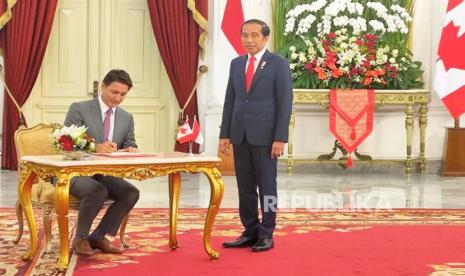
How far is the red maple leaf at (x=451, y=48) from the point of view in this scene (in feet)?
34.6

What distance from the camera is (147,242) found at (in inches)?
217

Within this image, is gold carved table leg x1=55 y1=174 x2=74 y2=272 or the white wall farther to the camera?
the white wall

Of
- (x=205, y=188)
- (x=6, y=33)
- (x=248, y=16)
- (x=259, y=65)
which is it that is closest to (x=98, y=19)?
(x=6, y=33)

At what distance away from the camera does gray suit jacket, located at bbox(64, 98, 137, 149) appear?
5.23 m

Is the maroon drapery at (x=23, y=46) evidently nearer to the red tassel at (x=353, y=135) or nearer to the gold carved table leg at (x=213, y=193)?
the red tassel at (x=353, y=135)

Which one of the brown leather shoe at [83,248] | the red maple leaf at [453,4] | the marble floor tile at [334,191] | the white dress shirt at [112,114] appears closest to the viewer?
the brown leather shoe at [83,248]

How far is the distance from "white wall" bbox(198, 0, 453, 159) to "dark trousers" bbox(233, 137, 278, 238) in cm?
555

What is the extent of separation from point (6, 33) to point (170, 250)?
6302mm

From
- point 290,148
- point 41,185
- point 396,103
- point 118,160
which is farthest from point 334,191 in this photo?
point 118,160

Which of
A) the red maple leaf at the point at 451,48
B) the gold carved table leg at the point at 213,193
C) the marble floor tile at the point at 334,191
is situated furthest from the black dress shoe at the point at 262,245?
the red maple leaf at the point at 451,48

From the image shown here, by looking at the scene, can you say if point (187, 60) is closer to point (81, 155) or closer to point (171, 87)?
point (171, 87)

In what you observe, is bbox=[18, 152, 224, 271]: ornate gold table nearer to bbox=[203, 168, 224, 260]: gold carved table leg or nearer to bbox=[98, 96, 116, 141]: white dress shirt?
bbox=[203, 168, 224, 260]: gold carved table leg

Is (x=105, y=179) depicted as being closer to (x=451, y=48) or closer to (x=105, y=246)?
(x=105, y=246)

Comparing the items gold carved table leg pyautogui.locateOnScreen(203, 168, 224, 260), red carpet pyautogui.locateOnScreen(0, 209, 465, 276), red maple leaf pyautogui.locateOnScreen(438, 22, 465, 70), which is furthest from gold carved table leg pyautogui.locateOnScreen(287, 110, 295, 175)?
gold carved table leg pyautogui.locateOnScreen(203, 168, 224, 260)
